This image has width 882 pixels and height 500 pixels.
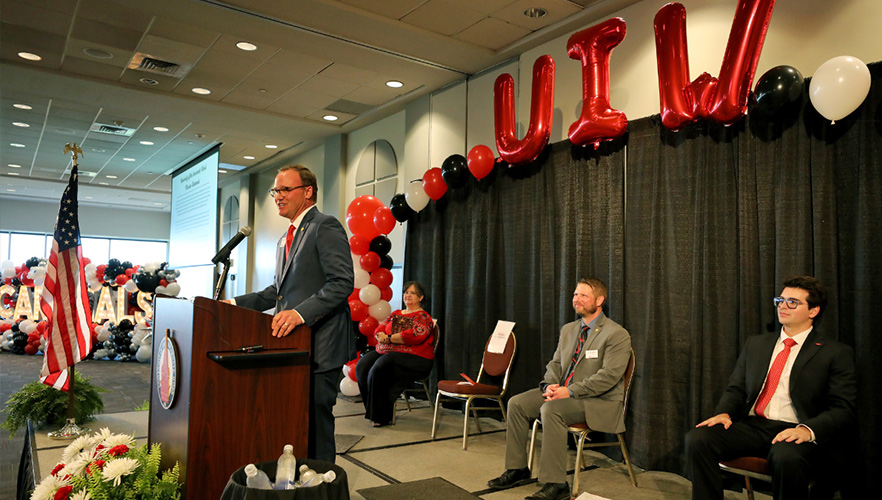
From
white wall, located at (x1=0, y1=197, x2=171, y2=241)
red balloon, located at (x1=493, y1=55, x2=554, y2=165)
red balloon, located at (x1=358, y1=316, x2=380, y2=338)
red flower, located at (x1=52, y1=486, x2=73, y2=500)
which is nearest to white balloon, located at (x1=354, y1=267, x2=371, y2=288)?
red balloon, located at (x1=358, y1=316, x2=380, y2=338)

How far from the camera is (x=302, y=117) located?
835cm

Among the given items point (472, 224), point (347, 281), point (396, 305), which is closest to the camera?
point (347, 281)

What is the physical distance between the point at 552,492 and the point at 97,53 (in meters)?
5.98

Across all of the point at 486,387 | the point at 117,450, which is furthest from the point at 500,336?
the point at 117,450

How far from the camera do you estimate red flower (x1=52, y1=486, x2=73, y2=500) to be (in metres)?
2.06

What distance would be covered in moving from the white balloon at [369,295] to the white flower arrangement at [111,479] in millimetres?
3968

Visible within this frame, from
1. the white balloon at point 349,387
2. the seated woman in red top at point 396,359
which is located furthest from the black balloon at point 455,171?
the white balloon at point 349,387

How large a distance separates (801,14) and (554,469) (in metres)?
2.99

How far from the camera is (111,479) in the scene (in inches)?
83.0

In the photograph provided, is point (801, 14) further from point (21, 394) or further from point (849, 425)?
point (21, 394)

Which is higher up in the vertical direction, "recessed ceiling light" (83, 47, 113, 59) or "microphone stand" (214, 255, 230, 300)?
"recessed ceiling light" (83, 47, 113, 59)

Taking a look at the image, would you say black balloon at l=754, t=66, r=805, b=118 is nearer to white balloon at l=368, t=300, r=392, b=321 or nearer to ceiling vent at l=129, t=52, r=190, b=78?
white balloon at l=368, t=300, r=392, b=321

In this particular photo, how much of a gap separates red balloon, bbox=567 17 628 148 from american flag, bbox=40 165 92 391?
376 cm

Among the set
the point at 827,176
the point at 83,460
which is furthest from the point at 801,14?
the point at 83,460
